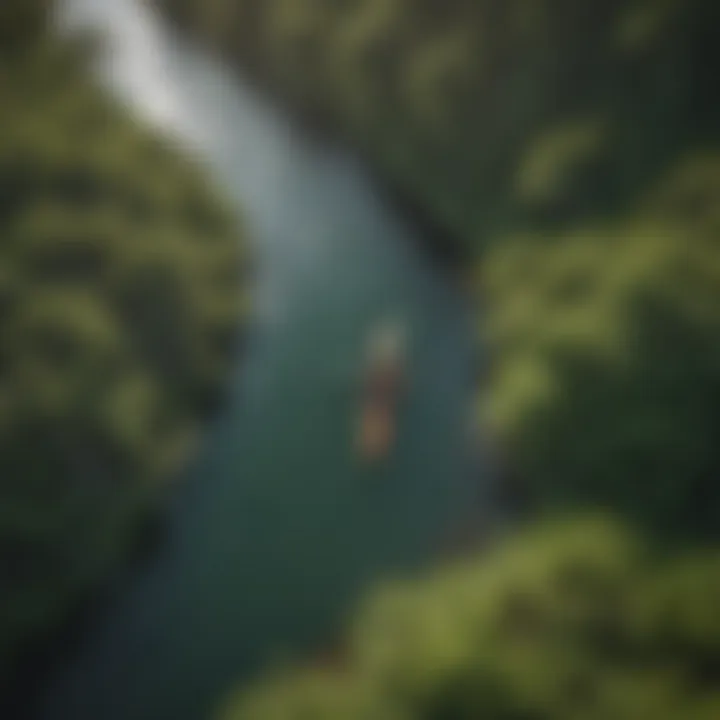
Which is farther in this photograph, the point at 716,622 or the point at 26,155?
the point at 26,155

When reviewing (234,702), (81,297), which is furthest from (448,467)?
(81,297)

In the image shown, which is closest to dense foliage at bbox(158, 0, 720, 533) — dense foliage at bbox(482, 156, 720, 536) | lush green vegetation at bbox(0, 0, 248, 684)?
dense foliage at bbox(482, 156, 720, 536)

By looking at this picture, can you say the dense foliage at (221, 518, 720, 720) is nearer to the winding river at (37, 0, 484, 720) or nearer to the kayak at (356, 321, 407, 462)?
the winding river at (37, 0, 484, 720)

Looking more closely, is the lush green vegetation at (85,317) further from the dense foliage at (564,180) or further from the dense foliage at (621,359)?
the dense foliage at (621,359)

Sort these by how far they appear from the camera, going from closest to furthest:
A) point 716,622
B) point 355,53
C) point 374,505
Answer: point 716,622 → point 374,505 → point 355,53

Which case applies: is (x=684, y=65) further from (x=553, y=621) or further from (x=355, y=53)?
(x=553, y=621)

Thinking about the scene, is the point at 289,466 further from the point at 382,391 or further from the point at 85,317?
the point at 85,317
